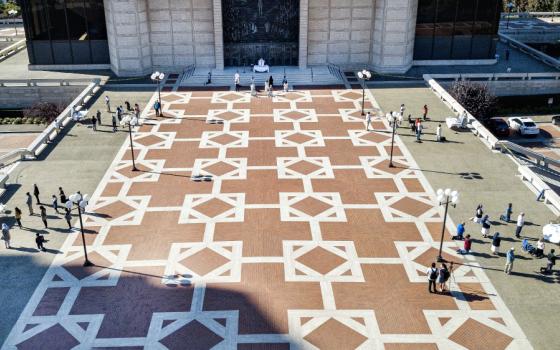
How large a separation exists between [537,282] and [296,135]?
74.4 feet

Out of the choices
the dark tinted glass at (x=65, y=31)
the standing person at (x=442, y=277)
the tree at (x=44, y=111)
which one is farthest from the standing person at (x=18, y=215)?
the dark tinted glass at (x=65, y=31)

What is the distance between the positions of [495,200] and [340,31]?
103 feet

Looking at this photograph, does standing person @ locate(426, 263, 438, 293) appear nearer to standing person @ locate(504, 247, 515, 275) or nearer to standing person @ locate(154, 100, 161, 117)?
standing person @ locate(504, 247, 515, 275)

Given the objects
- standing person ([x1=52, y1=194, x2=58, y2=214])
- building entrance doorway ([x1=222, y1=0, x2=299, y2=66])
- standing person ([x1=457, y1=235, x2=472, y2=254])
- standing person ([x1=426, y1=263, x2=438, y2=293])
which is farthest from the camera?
building entrance doorway ([x1=222, y1=0, x2=299, y2=66])

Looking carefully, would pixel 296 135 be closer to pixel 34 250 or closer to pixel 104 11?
pixel 34 250

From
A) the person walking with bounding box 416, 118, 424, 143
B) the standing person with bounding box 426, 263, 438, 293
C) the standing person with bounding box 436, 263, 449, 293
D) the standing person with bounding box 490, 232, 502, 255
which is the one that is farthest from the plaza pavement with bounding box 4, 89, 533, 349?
the standing person with bounding box 490, 232, 502, 255

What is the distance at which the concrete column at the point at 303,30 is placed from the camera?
58.9 metres

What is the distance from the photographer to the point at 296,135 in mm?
46031

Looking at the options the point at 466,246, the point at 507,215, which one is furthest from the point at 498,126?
the point at 466,246

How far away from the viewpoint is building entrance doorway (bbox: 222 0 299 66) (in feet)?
198

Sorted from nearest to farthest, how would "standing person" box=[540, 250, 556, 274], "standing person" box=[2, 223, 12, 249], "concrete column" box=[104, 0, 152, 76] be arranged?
1. "standing person" box=[540, 250, 556, 274]
2. "standing person" box=[2, 223, 12, 249]
3. "concrete column" box=[104, 0, 152, 76]

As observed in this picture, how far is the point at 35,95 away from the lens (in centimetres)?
5728

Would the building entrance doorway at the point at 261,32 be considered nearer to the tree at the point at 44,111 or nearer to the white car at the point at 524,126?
the tree at the point at 44,111

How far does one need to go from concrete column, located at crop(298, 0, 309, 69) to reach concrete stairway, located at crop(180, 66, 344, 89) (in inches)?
41.7
